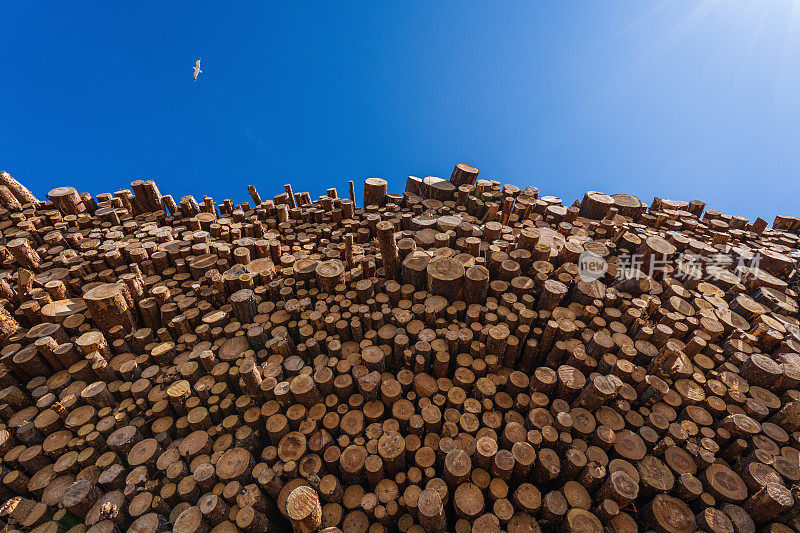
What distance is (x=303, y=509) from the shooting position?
8.93 feet

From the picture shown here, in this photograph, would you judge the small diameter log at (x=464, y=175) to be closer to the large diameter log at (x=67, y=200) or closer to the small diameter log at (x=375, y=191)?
the small diameter log at (x=375, y=191)

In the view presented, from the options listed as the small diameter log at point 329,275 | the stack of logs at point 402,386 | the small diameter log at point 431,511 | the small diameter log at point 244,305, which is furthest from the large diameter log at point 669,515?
the small diameter log at point 244,305

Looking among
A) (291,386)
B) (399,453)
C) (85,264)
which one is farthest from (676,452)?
(85,264)

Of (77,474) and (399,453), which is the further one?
(77,474)

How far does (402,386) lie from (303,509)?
1.83 meters

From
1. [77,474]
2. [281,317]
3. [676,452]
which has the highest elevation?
[281,317]

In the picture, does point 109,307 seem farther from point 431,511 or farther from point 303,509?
point 431,511

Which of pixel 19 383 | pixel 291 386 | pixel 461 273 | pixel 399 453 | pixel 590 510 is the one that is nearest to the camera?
pixel 590 510

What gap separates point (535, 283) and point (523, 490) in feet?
9.67

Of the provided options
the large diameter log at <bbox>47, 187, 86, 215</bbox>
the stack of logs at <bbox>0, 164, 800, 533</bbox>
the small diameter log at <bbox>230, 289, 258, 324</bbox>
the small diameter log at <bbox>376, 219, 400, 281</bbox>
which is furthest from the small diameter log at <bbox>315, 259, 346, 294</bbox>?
the large diameter log at <bbox>47, 187, 86, 215</bbox>

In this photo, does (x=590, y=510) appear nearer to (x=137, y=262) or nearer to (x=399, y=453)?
(x=399, y=453)

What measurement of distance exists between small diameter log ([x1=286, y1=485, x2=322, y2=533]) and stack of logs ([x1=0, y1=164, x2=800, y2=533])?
0.9 inches

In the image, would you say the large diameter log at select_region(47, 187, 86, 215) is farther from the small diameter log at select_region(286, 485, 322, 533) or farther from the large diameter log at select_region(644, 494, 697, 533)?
the large diameter log at select_region(644, 494, 697, 533)

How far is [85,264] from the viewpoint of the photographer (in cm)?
591
